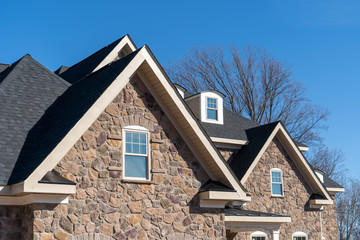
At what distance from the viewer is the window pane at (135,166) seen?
45.7 ft

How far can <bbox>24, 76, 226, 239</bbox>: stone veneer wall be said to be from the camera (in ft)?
41.4

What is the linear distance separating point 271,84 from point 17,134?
97.6 feet

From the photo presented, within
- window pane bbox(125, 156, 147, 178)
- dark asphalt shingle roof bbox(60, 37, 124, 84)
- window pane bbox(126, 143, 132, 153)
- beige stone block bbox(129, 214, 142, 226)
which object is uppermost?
dark asphalt shingle roof bbox(60, 37, 124, 84)

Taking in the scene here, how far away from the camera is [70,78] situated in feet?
70.0

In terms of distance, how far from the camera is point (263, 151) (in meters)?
21.5

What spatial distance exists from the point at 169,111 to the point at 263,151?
26.0 ft

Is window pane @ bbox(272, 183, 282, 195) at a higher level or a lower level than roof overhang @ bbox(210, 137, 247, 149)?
lower

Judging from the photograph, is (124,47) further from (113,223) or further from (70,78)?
(113,223)

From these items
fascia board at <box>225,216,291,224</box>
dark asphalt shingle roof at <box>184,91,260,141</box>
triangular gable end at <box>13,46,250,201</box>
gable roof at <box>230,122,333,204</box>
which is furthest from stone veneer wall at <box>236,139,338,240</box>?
triangular gable end at <box>13,46,250,201</box>

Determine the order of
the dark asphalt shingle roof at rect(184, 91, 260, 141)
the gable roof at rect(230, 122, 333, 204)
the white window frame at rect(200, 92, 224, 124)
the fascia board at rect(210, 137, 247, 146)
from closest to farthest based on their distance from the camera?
the gable roof at rect(230, 122, 333, 204), the fascia board at rect(210, 137, 247, 146), the dark asphalt shingle roof at rect(184, 91, 260, 141), the white window frame at rect(200, 92, 224, 124)

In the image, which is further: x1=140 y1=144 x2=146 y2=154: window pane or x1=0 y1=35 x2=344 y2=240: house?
x1=140 y1=144 x2=146 y2=154: window pane

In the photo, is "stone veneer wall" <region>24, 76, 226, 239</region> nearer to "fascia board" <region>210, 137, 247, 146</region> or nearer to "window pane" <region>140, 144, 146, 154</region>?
"window pane" <region>140, 144, 146, 154</region>

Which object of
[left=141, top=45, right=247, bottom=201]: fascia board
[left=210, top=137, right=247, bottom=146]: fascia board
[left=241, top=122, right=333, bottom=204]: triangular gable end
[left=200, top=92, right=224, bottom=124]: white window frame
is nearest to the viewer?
[left=141, top=45, right=247, bottom=201]: fascia board

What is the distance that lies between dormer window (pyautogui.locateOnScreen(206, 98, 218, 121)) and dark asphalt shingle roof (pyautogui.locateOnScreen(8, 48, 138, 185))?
8955 millimetres
